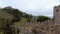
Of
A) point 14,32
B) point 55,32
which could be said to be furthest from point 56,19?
point 14,32

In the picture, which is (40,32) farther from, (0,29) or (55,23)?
(0,29)

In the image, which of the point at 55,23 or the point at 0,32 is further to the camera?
the point at 0,32

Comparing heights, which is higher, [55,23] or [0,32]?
[55,23]

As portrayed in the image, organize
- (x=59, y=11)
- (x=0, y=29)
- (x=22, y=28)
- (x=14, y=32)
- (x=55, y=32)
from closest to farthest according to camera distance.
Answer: (x=55, y=32), (x=59, y=11), (x=22, y=28), (x=14, y=32), (x=0, y=29)

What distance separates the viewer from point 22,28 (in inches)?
1294

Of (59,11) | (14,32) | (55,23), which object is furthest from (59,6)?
(14,32)

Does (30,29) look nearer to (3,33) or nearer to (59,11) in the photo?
(59,11)

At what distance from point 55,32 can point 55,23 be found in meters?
2.73

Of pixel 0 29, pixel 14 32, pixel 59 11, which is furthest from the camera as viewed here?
pixel 0 29

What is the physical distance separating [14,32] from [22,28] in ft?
14.9

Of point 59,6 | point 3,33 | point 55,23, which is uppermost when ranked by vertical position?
point 59,6

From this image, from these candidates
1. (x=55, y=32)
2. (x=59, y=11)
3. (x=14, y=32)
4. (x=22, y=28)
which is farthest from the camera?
(x=14, y=32)

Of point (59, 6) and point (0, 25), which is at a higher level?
point (59, 6)

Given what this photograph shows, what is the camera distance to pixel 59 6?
100.0 feet
